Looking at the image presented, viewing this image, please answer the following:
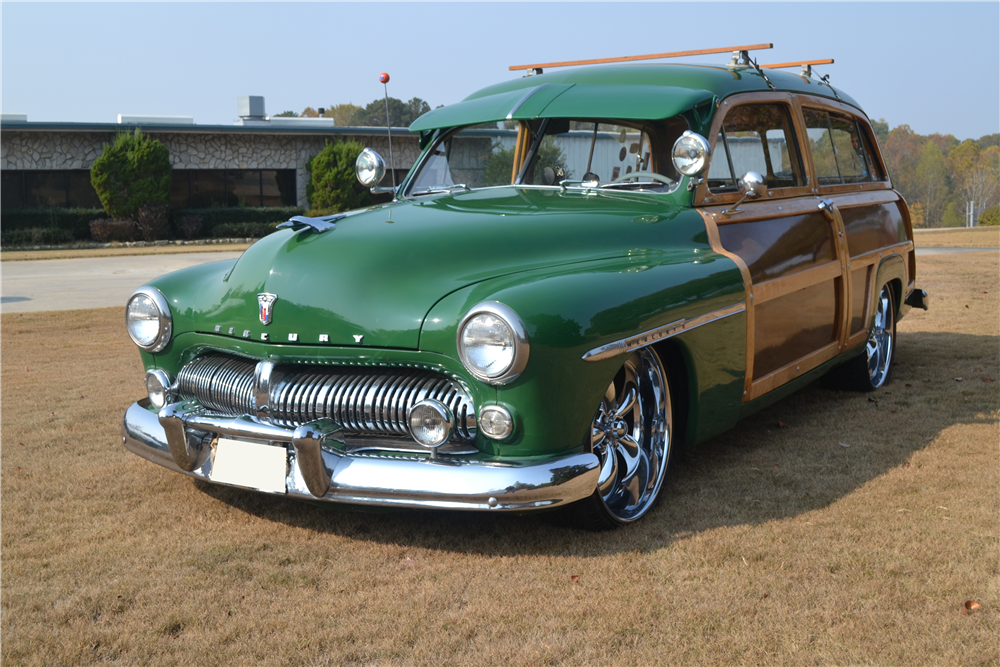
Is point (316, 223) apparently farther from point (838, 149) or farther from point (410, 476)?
point (838, 149)

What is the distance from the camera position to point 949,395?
565 cm

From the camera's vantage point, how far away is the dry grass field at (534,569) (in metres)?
2.64

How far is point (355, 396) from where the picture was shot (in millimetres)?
3279

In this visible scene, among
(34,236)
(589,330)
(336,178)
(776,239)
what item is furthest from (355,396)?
(336,178)

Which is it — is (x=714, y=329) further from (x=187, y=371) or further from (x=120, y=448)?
(x=120, y=448)

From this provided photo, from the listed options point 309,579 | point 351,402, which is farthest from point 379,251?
point 309,579

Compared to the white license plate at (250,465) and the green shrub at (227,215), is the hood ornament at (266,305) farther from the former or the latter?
the green shrub at (227,215)

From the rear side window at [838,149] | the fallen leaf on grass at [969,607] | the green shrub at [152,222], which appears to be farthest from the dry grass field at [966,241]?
the green shrub at [152,222]

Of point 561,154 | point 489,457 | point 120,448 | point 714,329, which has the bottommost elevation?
point 120,448

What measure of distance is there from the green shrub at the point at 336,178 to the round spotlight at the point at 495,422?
24.0 meters

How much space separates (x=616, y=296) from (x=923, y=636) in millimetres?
1450

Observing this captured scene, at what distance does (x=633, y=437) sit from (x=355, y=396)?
3.74 ft

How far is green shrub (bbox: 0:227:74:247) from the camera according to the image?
2377 centimetres

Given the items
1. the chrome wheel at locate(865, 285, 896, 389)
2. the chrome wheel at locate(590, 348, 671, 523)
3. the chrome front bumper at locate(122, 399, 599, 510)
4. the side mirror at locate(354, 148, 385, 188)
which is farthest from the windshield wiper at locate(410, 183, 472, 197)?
the chrome wheel at locate(865, 285, 896, 389)
